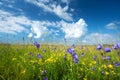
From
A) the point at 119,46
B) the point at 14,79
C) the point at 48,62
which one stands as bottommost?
the point at 14,79

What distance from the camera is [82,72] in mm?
3768

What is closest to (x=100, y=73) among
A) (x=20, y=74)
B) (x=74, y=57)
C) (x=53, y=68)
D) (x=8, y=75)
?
(x=74, y=57)

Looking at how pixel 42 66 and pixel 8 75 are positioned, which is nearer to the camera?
pixel 8 75

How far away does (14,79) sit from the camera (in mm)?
3328

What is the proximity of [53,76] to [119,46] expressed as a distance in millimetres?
1609

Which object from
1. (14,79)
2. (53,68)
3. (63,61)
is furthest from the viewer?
(63,61)

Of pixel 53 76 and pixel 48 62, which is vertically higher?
pixel 48 62

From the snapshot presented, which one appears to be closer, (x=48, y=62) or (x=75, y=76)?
(x=75, y=76)

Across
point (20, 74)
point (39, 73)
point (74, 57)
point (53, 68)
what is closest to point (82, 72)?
point (74, 57)

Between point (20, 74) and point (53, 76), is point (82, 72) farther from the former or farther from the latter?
point (20, 74)

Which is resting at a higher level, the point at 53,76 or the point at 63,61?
the point at 63,61

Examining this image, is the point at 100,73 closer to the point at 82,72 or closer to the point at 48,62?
the point at 82,72

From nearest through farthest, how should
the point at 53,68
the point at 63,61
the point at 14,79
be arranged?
the point at 14,79 → the point at 53,68 → the point at 63,61

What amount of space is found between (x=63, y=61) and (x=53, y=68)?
1.34 ft
